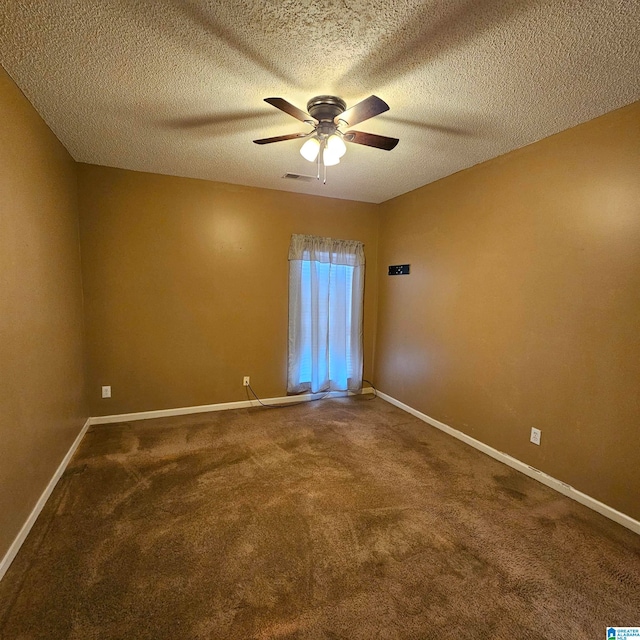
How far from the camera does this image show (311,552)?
5.74ft

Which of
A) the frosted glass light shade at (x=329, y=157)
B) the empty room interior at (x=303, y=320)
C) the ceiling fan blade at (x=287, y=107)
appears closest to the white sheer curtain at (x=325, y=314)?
the empty room interior at (x=303, y=320)

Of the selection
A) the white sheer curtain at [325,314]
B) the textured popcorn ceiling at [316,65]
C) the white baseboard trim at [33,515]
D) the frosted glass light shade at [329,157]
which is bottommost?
the white baseboard trim at [33,515]

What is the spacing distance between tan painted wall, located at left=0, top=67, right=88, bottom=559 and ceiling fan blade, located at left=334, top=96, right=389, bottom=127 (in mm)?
1764

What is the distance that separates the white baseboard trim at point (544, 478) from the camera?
2.00 meters

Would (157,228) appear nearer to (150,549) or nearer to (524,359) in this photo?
(150,549)

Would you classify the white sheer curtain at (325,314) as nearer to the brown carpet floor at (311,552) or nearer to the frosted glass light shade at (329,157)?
the brown carpet floor at (311,552)

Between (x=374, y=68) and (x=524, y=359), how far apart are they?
2240 mm

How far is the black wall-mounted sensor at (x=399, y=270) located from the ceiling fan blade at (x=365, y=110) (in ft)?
7.32

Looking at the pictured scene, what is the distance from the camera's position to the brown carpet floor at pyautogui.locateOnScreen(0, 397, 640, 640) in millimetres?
1384

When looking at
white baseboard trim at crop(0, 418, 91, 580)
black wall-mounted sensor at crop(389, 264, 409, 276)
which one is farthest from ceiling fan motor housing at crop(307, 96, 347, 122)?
white baseboard trim at crop(0, 418, 91, 580)

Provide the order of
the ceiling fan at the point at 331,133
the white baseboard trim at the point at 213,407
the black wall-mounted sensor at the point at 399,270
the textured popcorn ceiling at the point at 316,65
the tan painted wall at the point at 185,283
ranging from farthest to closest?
the black wall-mounted sensor at the point at 399,270 → the white baseboard trim at the point at 213,407 → the tan painted wall at the point at 185,283 → the ceiling fan at the point at 331,133 → the textured popcorn ceiling at the point at 316,65

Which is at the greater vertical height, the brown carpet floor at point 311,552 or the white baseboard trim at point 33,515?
the white baseboard trim at point 33,515

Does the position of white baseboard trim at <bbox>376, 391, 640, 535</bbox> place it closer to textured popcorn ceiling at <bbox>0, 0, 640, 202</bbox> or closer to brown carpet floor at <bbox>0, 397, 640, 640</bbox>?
brown carpet floor at <bbox>0, 397, 640, 640</bbox>

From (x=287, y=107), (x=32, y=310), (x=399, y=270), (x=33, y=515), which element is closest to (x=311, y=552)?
(x=33, y=515)
